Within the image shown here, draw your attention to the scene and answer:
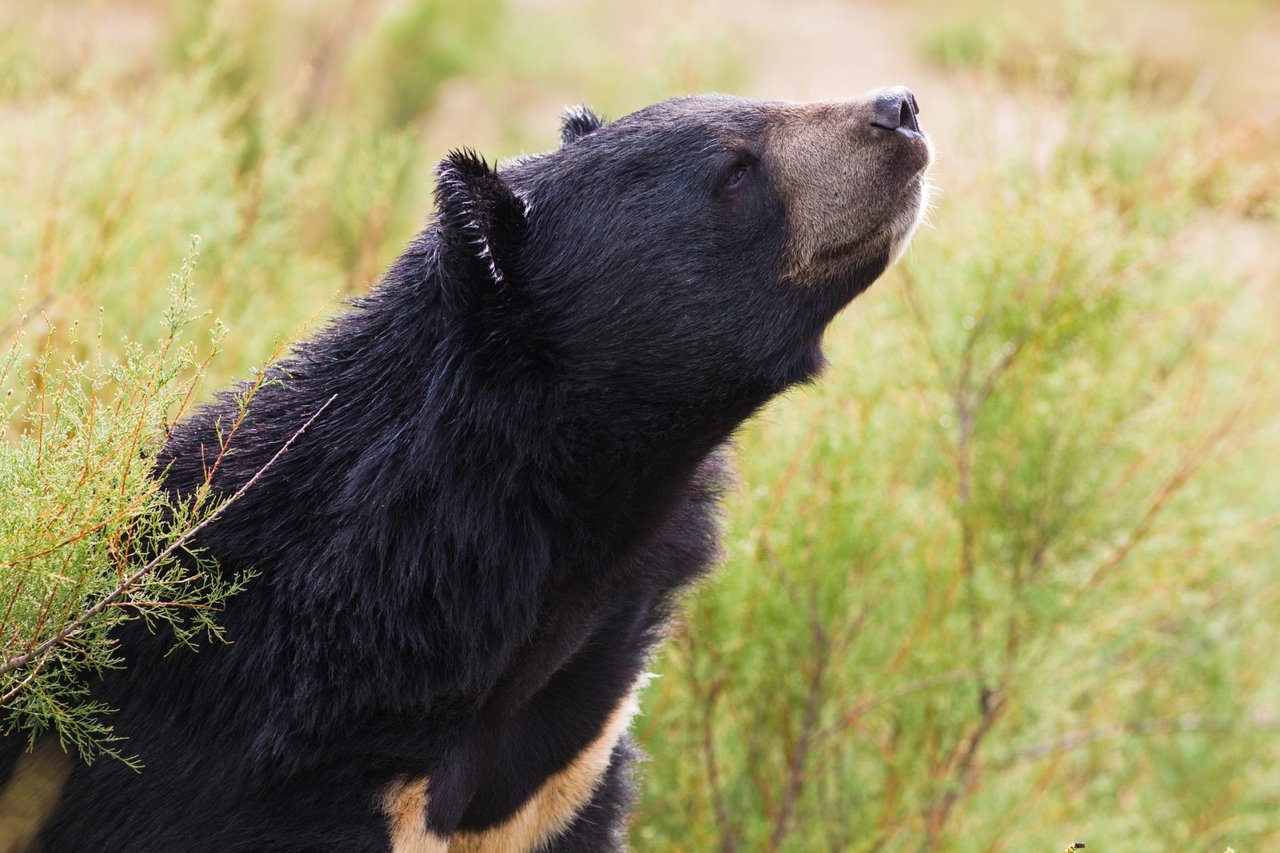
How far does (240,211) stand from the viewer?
16.8 ft

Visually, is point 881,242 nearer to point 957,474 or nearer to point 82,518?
point 82,518

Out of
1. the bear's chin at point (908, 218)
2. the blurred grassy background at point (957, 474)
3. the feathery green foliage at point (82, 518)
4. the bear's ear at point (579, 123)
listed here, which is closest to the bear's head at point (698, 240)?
the bear's chin at point (908, 218)

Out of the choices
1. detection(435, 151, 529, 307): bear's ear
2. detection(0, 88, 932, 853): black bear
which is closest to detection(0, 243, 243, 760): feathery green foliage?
detection(0, 88, 932, 853): black bear

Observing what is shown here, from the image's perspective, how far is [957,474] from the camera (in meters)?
4.33

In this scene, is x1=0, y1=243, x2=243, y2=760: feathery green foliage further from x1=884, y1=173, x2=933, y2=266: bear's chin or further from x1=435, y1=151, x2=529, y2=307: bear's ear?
x1=884, y1=173, x2=933, y2=266: bear's chin

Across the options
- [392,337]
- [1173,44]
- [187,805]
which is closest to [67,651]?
[187,805]

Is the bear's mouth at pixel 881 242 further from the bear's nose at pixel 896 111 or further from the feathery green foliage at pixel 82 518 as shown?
→ the feathery green foliage at pixel 82 518

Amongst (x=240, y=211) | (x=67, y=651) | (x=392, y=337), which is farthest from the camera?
(x=240, y=211)

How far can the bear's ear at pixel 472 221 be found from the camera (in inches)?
95.6

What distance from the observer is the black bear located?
2381mm

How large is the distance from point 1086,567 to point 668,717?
131 centimetres

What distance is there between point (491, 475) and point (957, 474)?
2.24 m

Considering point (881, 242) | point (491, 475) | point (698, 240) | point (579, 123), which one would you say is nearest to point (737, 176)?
point (698, 240)

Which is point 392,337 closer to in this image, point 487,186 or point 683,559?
point 487,186
